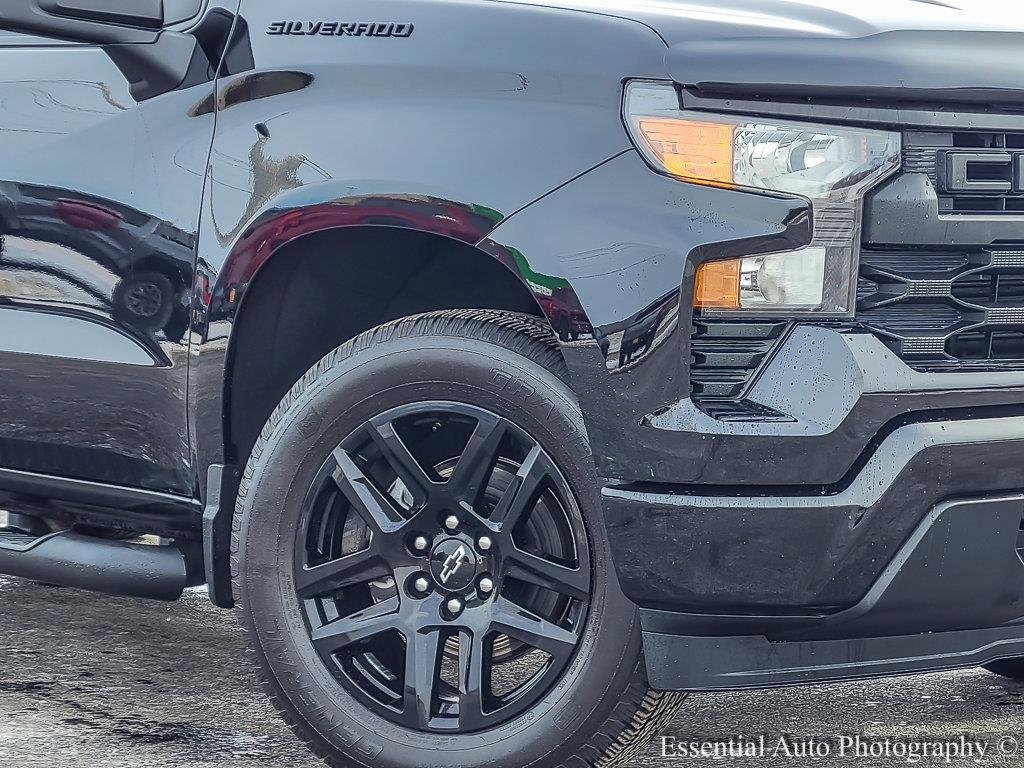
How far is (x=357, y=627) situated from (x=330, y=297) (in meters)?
0.63

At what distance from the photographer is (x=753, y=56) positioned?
7.19 feet

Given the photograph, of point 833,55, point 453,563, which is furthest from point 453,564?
point 833,55

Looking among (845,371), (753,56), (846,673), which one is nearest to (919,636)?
(846,673)

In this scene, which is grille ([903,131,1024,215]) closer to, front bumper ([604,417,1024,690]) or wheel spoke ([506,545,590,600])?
front bumper ([604,417,1024,690])

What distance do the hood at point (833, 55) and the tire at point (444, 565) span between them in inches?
21.2

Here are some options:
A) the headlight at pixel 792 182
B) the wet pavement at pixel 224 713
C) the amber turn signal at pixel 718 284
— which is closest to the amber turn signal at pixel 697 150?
the headlight at pixel 792 182

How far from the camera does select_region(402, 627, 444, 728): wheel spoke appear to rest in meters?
2.53

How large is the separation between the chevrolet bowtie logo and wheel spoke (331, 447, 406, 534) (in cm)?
12

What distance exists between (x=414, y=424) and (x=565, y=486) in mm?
336

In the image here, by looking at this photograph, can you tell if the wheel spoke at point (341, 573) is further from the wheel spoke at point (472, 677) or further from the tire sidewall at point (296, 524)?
the wheel spoke at point (472, 677)

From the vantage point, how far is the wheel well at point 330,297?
2.61 m

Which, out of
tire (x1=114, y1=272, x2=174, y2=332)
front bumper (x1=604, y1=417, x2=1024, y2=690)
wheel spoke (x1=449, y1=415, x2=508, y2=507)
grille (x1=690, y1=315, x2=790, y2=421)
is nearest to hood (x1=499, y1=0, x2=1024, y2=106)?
grille (x1=690, y1=315, x2=790, y2=421)

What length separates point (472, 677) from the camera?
2.51 meters

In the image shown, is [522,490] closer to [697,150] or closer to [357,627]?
[357,627]
